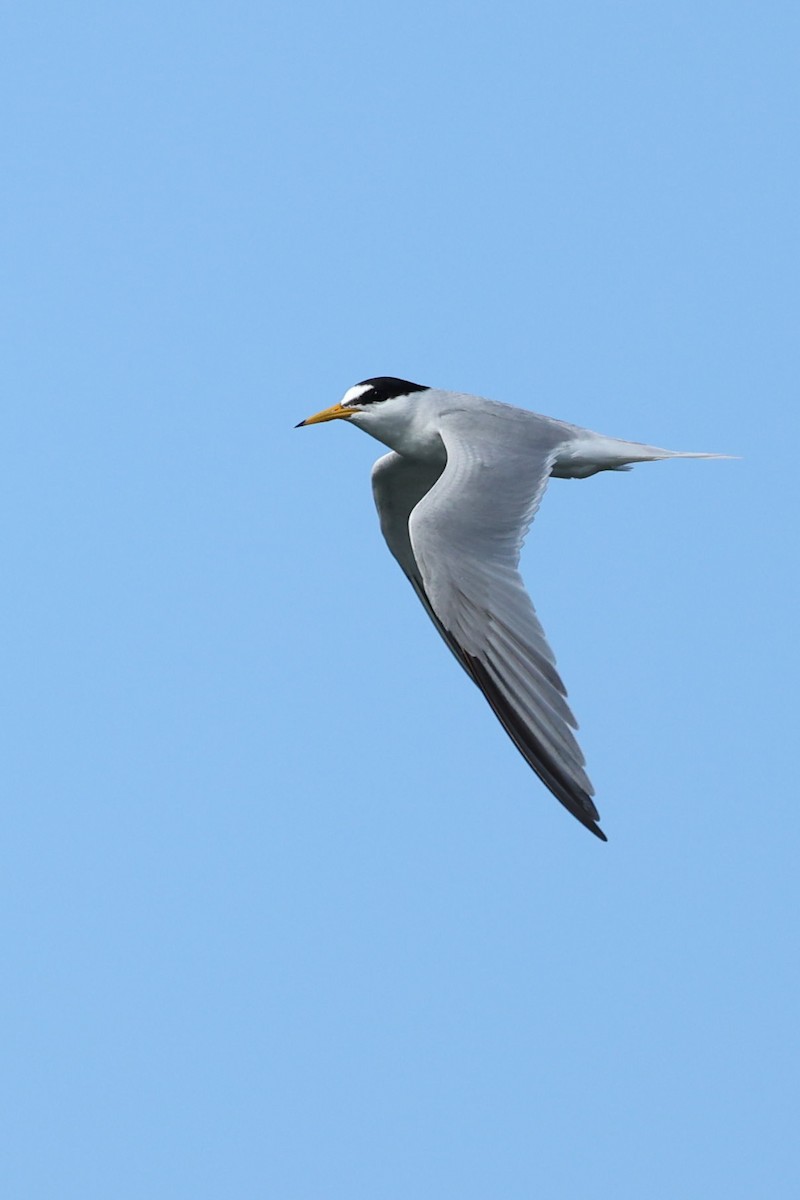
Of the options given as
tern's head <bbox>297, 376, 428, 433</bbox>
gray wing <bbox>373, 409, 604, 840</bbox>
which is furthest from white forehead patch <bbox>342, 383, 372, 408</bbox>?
gray wing <bbox>373, 409, 604, 840</bbox>

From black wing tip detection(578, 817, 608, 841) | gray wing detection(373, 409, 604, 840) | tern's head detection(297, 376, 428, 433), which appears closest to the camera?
black wing tip detection(578, 817, 608, 841)

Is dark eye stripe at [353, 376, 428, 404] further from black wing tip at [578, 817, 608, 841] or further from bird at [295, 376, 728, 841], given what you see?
black wing tip at [578, 817, 608, 841]

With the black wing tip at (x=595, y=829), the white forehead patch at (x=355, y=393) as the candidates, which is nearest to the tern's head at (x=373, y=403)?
the white forehead patch at (x=355, y=393)

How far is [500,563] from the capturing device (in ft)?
29.7

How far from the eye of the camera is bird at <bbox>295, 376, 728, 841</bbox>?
27.9 feet

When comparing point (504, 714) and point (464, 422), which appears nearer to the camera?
point (504, 714)

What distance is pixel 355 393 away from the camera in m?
10.7

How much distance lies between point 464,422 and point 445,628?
168cm

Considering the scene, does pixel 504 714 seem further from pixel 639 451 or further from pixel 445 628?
pixel 639 451

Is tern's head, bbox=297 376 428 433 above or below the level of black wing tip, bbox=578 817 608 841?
above

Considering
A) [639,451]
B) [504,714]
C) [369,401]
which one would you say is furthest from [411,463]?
[504,714]

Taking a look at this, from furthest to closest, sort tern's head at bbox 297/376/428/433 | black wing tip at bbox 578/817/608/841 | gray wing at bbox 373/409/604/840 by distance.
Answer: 1. tern's head at bbox 297/376/428/433
2. gray wing at bbox 373/409/604/840
3. black wing tip at bbox 578/817/608/841

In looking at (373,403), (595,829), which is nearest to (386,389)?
(373,403)

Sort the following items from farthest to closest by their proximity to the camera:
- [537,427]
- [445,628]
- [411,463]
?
[411,463] < [537,427] < [445,628]
